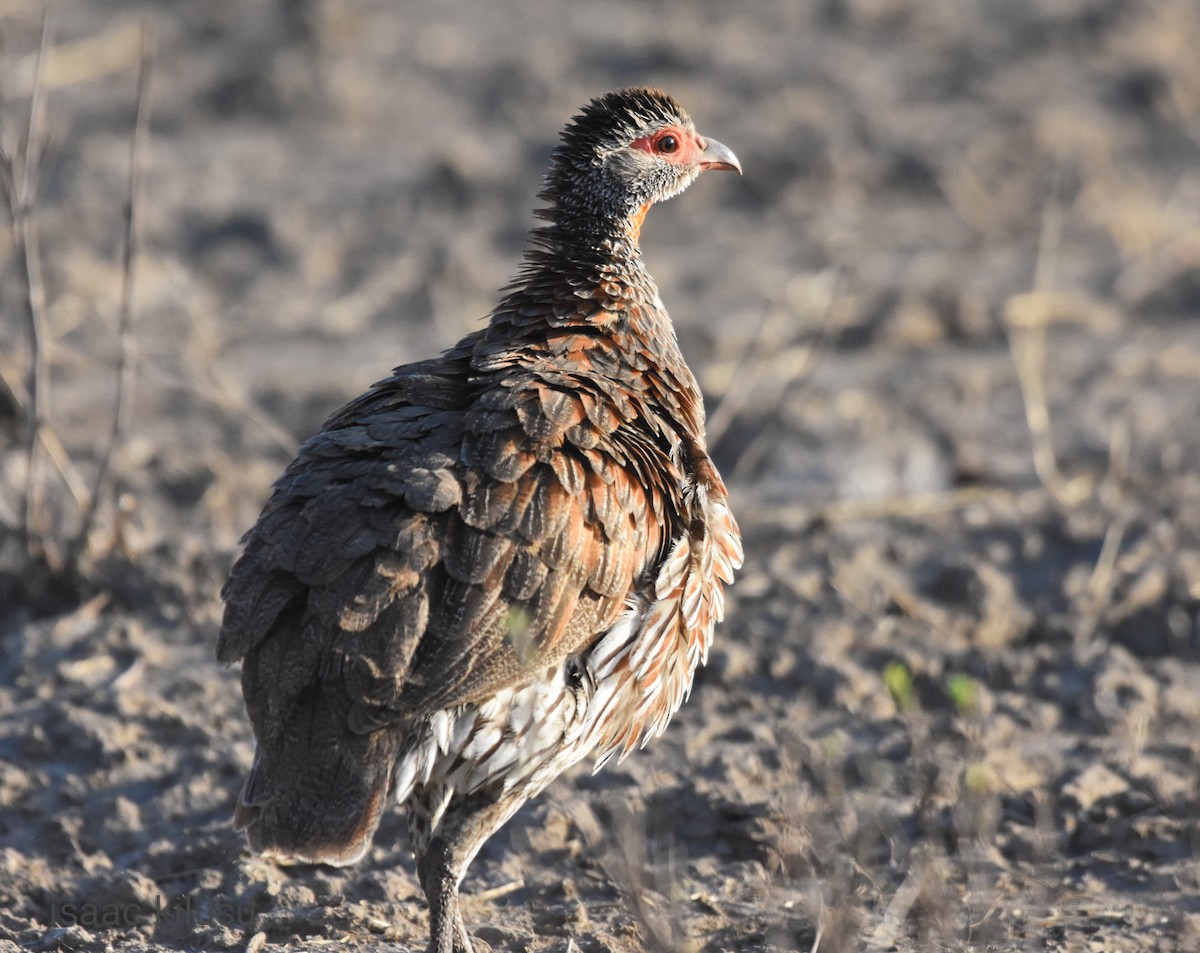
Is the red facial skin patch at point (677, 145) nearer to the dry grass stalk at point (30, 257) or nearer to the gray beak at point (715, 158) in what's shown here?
the gray beak at point (715, 158)

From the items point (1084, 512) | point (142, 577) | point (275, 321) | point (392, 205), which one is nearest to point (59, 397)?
point (275, 321)

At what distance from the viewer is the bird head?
535 centimetres

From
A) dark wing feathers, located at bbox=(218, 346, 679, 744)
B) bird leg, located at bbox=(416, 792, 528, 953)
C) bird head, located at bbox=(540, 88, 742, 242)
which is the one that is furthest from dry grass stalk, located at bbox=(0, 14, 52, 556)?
bird leg, located at bbox=(416, 792, 528, 953)

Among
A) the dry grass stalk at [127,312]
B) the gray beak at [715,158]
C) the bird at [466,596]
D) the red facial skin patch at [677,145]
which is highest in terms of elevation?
the gray beak at [715,158]

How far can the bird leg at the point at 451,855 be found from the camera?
177 inches

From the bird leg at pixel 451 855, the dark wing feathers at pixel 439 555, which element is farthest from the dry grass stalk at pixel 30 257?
the bird leg at pixel 451 855

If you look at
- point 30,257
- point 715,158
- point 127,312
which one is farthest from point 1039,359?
point 30,257

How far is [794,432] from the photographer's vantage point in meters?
8.27

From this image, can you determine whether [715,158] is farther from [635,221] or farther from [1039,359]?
[1039,359]

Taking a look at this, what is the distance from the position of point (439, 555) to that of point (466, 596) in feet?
0.42

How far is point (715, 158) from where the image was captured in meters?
5.79

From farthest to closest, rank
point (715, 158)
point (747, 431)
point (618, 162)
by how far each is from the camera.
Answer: point (747, 431) → point (715, 158) → point (618, 162)

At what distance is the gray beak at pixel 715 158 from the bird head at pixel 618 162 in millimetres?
120

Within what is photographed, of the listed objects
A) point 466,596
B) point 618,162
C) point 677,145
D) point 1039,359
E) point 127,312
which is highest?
point 1039,359
